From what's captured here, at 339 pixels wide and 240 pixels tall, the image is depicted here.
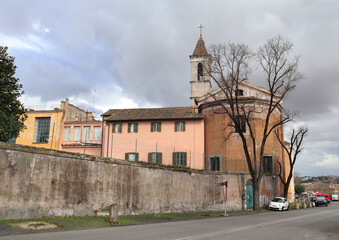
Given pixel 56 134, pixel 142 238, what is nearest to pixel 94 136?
pixel 56 134

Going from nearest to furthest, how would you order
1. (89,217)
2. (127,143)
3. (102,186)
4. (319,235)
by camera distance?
(319,235), (89,217), (102,186), (127,143)

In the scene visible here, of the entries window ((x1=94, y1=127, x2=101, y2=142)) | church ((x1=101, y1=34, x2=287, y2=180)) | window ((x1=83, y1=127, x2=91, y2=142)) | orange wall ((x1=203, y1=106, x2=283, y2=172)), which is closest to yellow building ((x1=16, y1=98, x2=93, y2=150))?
window ((x1=83, y1=127, x2=91, y2=142))

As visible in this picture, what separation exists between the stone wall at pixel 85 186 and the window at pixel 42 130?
889 inches

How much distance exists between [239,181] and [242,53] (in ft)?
41.0

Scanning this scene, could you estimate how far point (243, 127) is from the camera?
34.1 metres

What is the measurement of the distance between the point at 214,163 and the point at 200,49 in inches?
900

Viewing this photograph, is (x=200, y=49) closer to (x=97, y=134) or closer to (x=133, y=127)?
(x=133, y=127)

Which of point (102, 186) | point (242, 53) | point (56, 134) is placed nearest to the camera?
point (102, 186)

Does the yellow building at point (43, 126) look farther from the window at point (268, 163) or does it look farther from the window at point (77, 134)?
the window at point (268, 163)

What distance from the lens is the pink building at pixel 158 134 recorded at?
3319 centimetres

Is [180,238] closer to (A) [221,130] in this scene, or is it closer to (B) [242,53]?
(B) [242,53]

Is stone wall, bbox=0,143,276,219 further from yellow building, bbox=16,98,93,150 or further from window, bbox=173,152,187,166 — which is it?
yellow building, bbox=16,98,93,150

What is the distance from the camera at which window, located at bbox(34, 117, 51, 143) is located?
38906 mm

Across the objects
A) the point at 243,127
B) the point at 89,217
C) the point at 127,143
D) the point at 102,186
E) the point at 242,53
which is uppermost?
the point at 242,53
